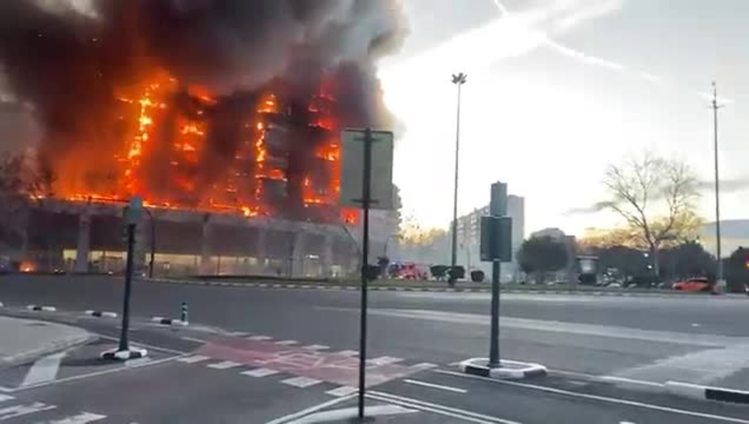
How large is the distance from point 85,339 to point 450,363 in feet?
20.1

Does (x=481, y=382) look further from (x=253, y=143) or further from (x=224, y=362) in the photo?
(x=253, y=143)

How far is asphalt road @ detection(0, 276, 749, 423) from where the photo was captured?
6.59 m

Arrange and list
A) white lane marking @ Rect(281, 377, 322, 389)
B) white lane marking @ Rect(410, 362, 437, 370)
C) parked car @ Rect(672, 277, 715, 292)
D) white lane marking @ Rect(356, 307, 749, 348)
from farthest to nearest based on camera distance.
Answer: parked car @ Rect(672, 277, 715, 292) < white lane marking @ Rect(356, 307, 749, 348) < white lane marking @ Rect(410, 362, 437, 370) < white lane marking @ Rect(281, 377, 322, 389)

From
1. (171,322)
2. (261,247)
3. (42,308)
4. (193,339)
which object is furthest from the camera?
(261,247)

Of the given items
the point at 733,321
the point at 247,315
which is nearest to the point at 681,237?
the point at 733,321

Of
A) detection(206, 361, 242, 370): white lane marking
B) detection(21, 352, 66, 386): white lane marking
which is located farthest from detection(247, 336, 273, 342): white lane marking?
detection(21, 352, 66, 386): white lane marking

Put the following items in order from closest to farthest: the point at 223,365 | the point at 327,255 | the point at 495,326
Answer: the point at 495,326 < the point at 223,365 < the point at 327,255

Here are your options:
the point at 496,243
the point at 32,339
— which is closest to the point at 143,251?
the point at 32,339

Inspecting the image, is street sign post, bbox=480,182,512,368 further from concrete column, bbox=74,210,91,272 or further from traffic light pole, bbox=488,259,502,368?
concrete column, bbox=74,210,91,272

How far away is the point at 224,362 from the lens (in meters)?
9.66

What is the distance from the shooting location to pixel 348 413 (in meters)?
6.27

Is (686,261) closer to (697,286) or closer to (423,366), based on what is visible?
(697,286)

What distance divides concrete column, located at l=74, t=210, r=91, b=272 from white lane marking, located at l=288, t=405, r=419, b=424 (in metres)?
53.9

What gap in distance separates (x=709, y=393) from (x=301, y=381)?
427 centimetres
